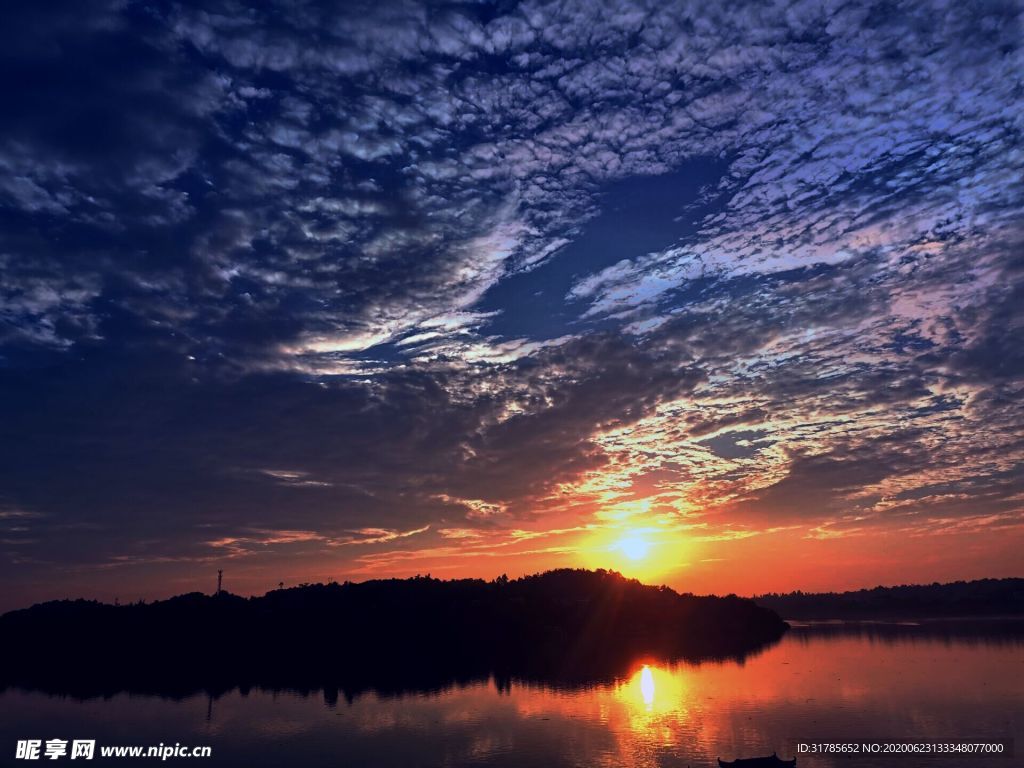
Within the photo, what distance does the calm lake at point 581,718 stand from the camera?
225ft

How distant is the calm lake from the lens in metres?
68.5

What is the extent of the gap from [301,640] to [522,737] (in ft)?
468

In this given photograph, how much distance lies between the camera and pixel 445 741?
7562 cm

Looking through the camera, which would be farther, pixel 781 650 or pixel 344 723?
pixel 781 650

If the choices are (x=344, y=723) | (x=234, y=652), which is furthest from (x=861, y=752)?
(x=234, y=652)

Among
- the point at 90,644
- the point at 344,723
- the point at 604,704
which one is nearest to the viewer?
the point at 344,723

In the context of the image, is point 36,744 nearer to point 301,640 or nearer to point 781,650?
point 301,640

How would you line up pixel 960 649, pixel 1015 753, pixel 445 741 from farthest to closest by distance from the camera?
pixel 960 649, pixel 445 741, pixel 1015 753

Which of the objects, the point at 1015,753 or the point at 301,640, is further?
the point at 301,640

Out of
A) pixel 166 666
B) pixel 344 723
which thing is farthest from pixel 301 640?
pixel 344 723

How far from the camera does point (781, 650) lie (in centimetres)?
17500

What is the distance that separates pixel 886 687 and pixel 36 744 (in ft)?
363

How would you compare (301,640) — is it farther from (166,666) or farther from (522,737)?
(522,737)

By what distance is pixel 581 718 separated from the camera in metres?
86.3
